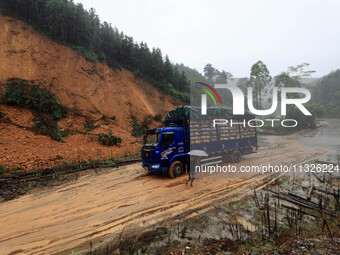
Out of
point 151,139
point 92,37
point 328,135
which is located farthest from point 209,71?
point 151,139

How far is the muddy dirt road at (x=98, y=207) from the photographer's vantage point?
4188mm

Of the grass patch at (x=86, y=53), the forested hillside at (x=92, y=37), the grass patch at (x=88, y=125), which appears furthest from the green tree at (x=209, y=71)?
the grass patch at (x=88, y=125)

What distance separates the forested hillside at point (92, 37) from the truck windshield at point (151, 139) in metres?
21.8

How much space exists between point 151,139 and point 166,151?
1.11m

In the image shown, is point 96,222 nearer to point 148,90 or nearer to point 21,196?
point 21,196

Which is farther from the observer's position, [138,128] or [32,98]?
[138,128]

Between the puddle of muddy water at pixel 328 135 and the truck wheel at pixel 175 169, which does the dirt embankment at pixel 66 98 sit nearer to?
the truck wheel at pixel 175 169

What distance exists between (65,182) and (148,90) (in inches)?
941

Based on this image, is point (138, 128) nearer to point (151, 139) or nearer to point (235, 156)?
point (151, 139)

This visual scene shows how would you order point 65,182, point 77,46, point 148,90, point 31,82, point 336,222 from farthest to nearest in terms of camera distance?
1. point 148,90
2. point 77,46
3. point 31,82
4. point 65,182
5. point 336,222

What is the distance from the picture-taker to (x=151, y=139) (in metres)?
8.58

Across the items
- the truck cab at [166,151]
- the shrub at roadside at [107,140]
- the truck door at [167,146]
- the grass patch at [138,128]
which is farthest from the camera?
the grass patch at [138,128]

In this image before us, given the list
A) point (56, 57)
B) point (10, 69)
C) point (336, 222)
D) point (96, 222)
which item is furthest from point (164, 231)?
point (56, 57)

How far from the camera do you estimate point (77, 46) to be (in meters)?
23.7
